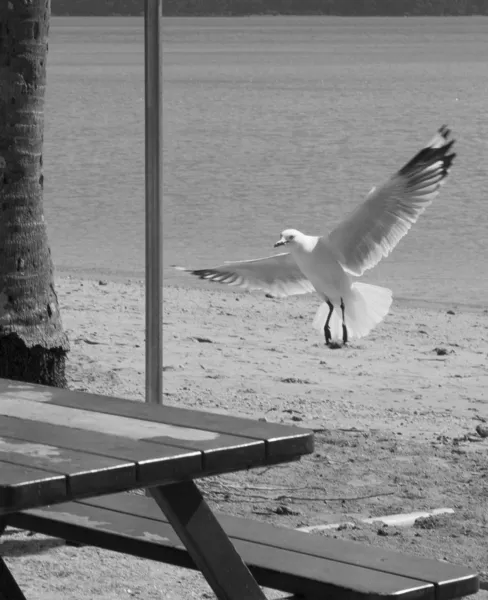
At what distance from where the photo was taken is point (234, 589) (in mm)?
2881

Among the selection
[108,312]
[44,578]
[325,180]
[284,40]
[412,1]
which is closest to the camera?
[44,578]

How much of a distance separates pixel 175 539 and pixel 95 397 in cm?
36

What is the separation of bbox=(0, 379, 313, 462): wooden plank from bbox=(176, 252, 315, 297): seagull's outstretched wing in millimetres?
3589

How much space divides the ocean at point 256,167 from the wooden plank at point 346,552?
824 cm

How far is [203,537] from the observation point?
9.27 feet

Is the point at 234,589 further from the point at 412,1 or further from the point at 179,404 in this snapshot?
the point at 412,1

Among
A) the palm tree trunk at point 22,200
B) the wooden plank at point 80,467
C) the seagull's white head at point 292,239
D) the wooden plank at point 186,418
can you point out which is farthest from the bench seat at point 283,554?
the seagull's white head at point 292,239

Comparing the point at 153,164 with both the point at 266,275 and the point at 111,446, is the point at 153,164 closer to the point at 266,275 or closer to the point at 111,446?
the point at 111,446

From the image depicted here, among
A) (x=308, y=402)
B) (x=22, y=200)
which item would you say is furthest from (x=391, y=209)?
(x=22, y=200)

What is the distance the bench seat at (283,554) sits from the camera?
9.76 ft

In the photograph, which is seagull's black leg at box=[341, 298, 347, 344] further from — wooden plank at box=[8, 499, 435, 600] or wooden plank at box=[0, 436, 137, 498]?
wooden plank at box=[0, 436, 137, 498]

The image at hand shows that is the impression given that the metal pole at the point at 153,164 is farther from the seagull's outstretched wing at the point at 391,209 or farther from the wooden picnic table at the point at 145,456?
the seagull's outstretched wing at the point at 391,209

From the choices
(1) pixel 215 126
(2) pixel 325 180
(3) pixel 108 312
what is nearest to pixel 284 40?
(1) pixel 215 126

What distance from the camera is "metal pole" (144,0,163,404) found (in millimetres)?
3984
